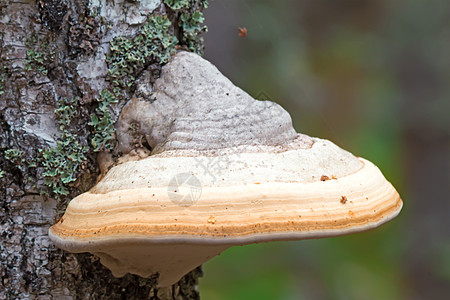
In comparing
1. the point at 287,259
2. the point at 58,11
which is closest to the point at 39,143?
the point at 58,11

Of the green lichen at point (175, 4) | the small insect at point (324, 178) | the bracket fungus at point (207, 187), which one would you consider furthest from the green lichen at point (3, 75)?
the small insect at point (324, 178)

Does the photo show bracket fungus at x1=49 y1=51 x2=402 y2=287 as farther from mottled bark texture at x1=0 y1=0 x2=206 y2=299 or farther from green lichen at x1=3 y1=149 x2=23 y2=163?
green lichen at x1=3 y1=149 x2=23 y2=163

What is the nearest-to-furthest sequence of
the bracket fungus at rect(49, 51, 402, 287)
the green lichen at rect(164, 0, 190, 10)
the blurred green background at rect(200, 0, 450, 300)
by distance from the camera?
the bracket fungus at rect(49, 51, 402, 287)
the green lichen at rect(164, 0, 190, 10)
the blurred green background at rect(200, 0, 450, 300)

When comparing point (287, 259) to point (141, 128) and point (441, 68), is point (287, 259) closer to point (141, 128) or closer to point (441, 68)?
point (441, 68)

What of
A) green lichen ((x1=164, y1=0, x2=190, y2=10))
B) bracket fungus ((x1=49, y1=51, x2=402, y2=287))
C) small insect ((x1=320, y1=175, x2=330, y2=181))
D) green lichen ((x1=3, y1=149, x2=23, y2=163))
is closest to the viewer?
bracket fungus ((x1=49, y1=51, x2=402, y2=287))

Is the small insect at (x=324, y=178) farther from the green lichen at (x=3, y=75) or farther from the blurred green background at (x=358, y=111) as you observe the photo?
the blurred green background at (x=358, y=111)

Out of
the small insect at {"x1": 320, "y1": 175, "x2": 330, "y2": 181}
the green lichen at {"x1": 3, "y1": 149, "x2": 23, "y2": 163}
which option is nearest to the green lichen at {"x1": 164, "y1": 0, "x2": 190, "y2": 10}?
the green lichen at {"x1": 3, "y1": 149, "x2": 23, "y2": 163}
